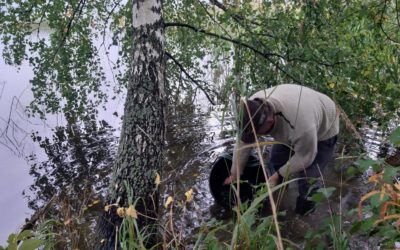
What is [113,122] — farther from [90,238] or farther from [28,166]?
[90,238]

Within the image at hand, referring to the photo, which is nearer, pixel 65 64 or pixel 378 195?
pixel 378 195

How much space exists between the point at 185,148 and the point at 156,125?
9.42ft

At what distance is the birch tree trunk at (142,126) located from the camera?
3.34 metres

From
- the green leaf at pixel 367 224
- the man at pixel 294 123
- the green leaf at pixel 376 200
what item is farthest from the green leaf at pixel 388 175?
the man at pixel 294 123

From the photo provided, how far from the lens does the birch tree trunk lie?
334 centimetres

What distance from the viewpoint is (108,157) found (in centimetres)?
607

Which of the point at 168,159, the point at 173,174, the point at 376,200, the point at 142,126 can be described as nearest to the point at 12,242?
the point at 376,200

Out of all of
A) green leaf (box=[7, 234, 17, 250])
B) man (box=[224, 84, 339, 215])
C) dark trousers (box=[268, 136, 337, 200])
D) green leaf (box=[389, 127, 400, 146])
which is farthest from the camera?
dark trousers (box=[268, 136, 337, 200])

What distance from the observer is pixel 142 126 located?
3.39 meters

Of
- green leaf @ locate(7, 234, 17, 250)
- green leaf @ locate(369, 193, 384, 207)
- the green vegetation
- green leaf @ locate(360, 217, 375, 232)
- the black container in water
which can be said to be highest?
the green vegetation

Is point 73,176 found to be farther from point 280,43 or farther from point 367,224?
point 367,224

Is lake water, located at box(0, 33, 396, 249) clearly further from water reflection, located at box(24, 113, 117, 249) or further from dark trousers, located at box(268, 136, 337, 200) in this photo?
dark trousers, located at box(268, 136, 337, 200)

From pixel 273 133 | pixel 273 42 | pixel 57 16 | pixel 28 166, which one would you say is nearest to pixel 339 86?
pixel 273 42

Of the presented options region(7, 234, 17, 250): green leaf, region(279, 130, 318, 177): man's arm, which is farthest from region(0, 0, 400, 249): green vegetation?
region(7, 234, 17, 250): green leaf
